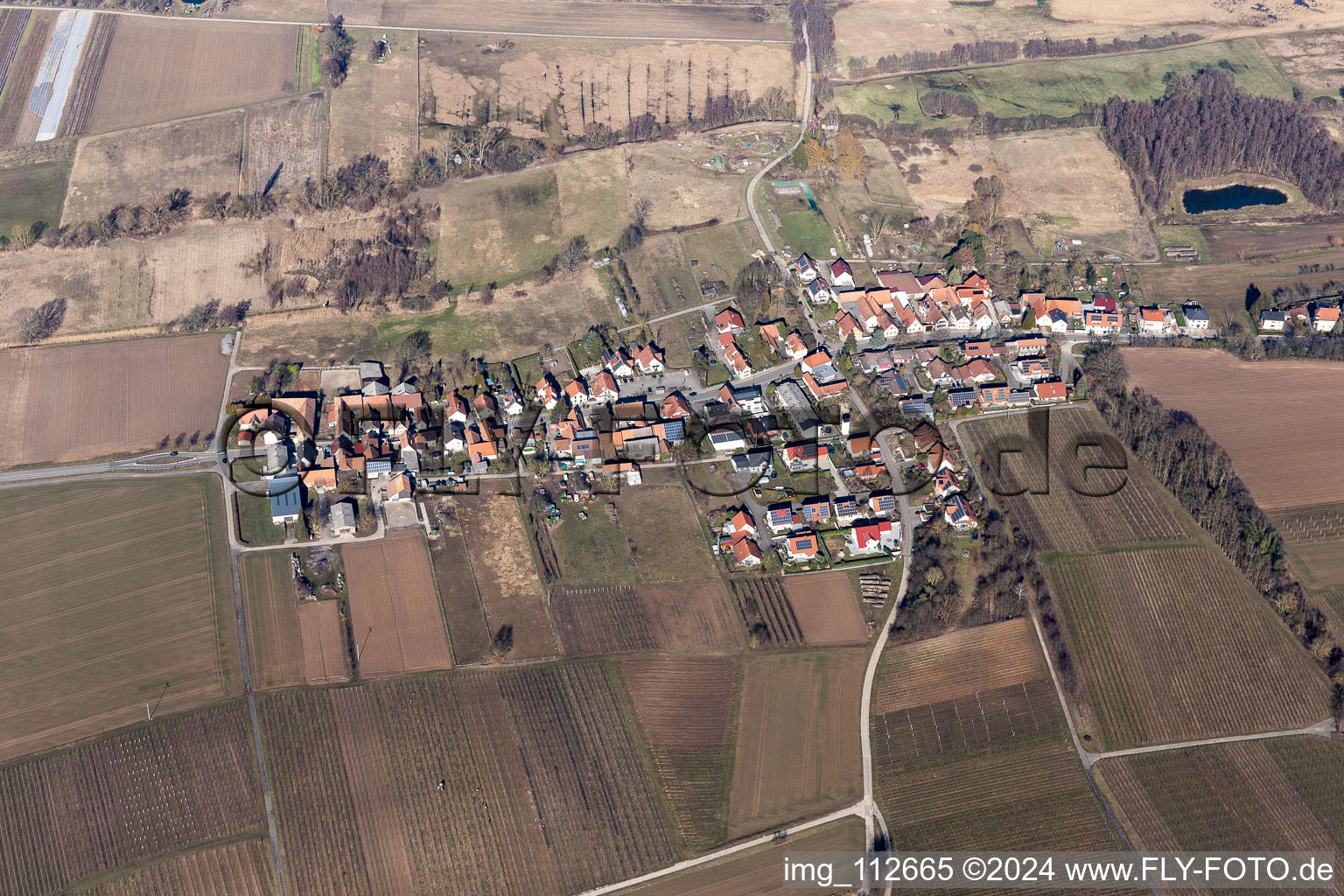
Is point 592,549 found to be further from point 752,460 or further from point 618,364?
point 618,364

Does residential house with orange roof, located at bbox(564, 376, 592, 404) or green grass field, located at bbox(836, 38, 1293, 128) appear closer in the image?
residential house with orange roof, located at bbox(564, 376, 592, 404)

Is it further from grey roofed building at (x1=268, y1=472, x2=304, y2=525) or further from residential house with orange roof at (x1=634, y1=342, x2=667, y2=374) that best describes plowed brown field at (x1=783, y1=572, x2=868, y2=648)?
grey roofed building at (x1=268, y1=472, x2=304, y2=525)

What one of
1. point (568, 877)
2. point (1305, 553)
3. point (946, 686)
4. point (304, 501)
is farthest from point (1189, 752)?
point (304, 501)

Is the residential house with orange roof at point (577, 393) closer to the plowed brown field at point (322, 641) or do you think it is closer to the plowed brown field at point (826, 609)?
the plowed brown field at point (826, 609)

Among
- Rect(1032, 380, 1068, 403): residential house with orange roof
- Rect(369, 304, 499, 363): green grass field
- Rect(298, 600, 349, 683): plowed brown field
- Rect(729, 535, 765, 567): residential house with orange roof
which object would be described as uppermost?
Rect(1032, 380, 1068, 403): residential house with orange roof

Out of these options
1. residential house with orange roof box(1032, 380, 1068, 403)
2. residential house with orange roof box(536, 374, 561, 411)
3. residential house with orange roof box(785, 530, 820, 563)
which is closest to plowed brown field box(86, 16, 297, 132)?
residential house with orange roof box(536, 374, 561, 411)

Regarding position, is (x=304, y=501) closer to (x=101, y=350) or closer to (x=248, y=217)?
(x=101, y=350)

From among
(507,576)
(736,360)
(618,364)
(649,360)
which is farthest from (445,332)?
(507,576)
